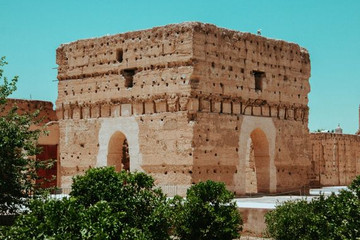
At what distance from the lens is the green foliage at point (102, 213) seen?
1056cm

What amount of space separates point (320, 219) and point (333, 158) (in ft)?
69.9

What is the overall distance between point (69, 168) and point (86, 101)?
9.30ft

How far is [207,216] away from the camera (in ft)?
52.0

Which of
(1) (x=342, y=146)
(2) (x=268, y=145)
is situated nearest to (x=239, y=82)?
(2) (x=268, y=145)

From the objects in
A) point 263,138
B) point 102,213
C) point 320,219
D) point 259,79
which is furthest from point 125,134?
point 102,213

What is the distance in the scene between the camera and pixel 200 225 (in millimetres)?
15914

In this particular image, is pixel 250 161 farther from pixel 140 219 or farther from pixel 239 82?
pixel 140 219

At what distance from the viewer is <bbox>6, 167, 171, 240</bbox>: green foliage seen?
34.7 feet

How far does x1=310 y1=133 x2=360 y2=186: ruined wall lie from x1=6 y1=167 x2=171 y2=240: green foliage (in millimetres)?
20115

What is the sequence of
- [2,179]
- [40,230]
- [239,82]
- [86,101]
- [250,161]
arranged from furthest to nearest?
[250,161] → [86,101] → [239,82] → [2,179] → [40,230]

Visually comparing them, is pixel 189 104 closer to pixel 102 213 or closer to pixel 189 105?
pixel 189 105

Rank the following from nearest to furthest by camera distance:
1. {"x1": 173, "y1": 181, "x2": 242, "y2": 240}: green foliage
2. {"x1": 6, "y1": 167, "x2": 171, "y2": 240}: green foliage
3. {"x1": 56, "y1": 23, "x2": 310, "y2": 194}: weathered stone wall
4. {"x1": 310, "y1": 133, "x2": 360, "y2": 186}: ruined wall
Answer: {"x1": 6, "y1": 167, "x2": 171, "y2": 240}: green foliage
{"x1": 173, "y1": 181, "x2": 242, "y2": 240}: green foliage
{"x1": 56, "y1": 23, "x2": 310, "y2": 194}: weathered stone wall
{"x1": 310, "y1": 133, "x2": 360, "y2": 186}: ruined wall

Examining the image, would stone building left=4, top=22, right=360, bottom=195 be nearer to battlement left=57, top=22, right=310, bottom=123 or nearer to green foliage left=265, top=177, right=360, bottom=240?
battlement left=57, top=22, right=310, bottom=123

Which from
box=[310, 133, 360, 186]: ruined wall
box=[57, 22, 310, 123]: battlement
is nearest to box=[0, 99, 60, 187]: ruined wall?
box=[57, 22, 310, 123]: battlement
